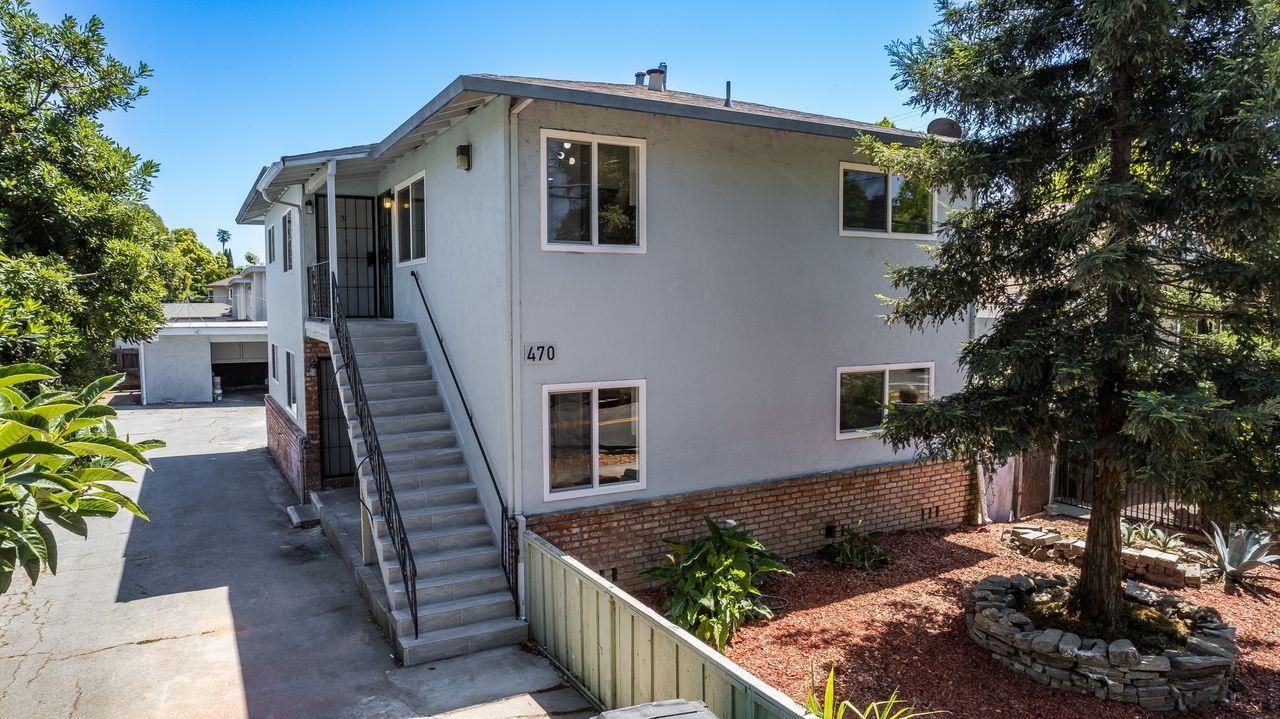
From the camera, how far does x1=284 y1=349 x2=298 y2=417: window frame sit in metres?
14.7

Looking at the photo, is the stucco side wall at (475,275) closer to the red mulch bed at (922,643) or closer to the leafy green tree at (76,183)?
→ the leafy green tree at (76,183)

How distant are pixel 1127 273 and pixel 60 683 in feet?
33.2

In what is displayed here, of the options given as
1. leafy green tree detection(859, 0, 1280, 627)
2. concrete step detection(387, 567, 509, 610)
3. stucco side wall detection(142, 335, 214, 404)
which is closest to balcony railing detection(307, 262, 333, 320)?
concrete step detection(387, 567, 509, 610)

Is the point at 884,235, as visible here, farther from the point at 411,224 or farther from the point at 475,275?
the point at 411,224

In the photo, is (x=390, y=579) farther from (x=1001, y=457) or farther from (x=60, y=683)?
(x=1001, y=457)

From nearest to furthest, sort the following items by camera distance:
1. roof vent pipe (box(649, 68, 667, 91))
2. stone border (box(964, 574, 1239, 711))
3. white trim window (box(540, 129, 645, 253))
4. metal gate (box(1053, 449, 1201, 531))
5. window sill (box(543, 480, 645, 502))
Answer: stone border (box(964, 574, 1239, 711)) < white trim window (box(540, 129, 645, 253)) < window sill (box(543, 480, 645, 502)) < metal gate (box(1053, 449, 1201, 531)) < roof vent pipe (box(649, 68, 667, 91))

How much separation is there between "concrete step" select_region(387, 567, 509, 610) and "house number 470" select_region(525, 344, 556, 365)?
2.31 metres

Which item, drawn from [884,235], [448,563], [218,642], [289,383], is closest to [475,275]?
[448,563]

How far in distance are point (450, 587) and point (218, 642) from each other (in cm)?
252

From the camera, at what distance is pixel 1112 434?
675cm

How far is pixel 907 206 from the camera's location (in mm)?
10641

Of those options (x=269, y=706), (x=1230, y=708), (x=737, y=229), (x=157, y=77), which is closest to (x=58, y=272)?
(x=157, y=77)

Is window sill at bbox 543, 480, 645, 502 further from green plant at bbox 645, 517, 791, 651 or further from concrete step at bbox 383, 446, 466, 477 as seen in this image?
concrete step at bbox 383, 446, 466, 477

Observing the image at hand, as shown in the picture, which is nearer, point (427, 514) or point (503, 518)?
point (503, 518)
